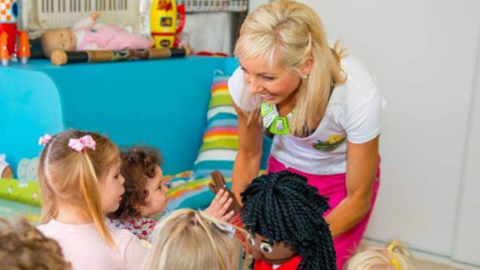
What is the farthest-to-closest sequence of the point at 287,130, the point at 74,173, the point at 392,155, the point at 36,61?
1. the point at 392,155
2. the point at 36,61
3. the point at 287,130
4. the point at 74,173

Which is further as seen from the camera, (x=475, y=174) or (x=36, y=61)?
(x=475, y=174)

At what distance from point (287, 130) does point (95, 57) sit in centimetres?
83

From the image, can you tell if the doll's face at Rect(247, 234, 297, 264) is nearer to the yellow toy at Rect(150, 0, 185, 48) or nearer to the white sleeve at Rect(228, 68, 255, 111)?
the white sleeve at Rect(228, 68, 255, 111)

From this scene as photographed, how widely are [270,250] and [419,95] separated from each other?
156 cm

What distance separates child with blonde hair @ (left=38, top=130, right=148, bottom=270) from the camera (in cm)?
157

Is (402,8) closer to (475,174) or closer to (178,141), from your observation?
(475,174)

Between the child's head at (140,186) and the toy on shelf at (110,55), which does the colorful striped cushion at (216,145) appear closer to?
the toy on shelf at (110,55)

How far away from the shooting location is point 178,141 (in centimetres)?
283

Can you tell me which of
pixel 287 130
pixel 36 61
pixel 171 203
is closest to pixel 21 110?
pixel 36 61

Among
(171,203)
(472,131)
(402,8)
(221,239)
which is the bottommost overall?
(171,203)

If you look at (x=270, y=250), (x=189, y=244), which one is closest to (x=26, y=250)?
(x=189, y=244)

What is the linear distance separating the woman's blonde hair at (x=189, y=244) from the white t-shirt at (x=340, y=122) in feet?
2.11

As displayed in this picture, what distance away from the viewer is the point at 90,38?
8.31 ft

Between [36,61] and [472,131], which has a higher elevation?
[36,61]
